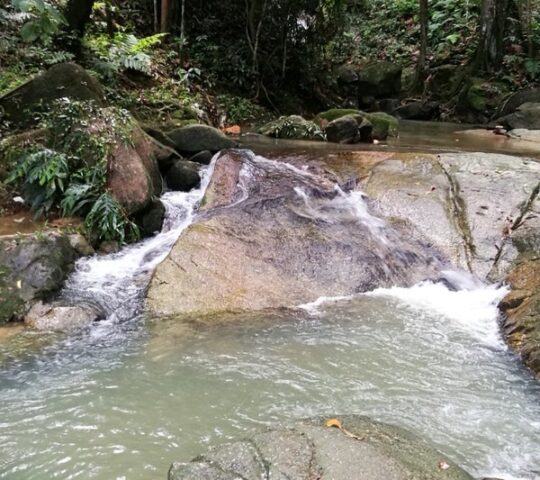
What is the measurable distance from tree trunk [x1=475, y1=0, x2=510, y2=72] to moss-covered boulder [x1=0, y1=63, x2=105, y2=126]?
13317 millimetres

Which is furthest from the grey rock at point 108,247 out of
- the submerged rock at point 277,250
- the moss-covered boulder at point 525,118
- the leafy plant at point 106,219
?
the moss-covered boulder at point 525,118

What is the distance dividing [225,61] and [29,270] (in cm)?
975

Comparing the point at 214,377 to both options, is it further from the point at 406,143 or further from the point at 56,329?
the point at 406,143

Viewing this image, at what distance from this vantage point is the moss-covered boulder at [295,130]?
34.5ft

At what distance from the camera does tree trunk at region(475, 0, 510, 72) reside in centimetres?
1627

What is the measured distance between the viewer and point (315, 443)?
114 inches

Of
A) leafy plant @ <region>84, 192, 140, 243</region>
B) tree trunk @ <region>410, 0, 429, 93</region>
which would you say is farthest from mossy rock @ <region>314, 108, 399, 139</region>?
tree trunk @ <region>410, 0, 429, 93</region>

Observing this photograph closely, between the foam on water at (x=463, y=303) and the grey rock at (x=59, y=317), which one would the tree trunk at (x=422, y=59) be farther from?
the grey rock at (x=59, y=317)

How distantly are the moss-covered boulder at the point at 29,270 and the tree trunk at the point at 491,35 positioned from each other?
15.2 meters

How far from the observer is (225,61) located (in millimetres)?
13727

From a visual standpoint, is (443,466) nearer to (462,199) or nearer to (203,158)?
(462,199)

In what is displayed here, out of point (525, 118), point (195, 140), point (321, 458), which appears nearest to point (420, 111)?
point (525, 118)

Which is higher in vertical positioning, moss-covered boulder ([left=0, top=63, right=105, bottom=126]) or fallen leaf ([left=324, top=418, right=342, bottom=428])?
moss-covered boulder ([left=0, top=63, right=105, bottom=126])

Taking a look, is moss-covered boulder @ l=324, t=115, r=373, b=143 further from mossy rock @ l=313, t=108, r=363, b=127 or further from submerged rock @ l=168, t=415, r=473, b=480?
submerged rock @ l=168, t=415, r=473, b=480
